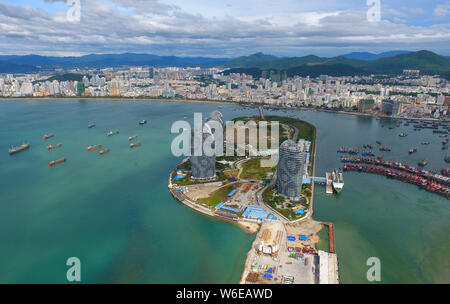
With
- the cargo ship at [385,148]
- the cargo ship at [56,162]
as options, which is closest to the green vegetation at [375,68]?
the cargo ship at [385,148]

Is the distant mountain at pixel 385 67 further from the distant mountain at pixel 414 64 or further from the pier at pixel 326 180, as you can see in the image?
the pier at pixel 326 180

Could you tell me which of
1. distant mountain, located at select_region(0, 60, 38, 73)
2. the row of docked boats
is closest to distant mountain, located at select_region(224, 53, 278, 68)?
distant mountain, located at select_region(0, 60, 38, 73)

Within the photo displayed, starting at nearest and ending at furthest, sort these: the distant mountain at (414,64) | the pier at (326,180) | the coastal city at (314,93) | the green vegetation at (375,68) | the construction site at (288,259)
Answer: the construction site at (288,259) < the pier at (326,180) < the coastal city at (314,93) < the distant mountain at (414,64) < the green vegetation at (375,68)

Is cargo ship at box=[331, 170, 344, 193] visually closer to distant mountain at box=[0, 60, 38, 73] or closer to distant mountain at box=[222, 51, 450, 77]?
distant mountain at box=[222, 51, 450, 77]

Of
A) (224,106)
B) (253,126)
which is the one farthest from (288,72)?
(253,126)

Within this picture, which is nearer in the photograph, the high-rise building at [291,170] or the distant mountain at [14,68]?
the high-rise building at [291,170]

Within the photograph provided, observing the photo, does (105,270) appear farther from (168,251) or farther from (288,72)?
(288,72)

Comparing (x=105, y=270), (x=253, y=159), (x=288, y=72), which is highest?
(x=288, y=72)
